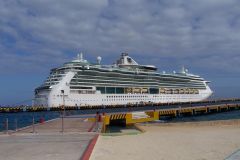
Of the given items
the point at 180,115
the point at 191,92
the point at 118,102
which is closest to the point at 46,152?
the point at 180,115

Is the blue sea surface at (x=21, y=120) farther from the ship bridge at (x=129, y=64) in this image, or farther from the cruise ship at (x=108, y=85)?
the ship bridge at (x=129, y=64)

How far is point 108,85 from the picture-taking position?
84.8 metres

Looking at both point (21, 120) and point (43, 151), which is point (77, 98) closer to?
point (21, 120)

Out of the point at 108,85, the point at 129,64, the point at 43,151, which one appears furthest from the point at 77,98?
the point at 43,151

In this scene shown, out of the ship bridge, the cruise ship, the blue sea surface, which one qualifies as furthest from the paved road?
the ship bridge

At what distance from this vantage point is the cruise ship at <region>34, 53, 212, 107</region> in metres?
78.9

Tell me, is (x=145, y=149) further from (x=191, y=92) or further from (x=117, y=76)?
(x=191, y=92)

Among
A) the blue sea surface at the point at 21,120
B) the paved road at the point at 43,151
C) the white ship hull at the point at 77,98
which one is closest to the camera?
the paved road at the point at 43,151

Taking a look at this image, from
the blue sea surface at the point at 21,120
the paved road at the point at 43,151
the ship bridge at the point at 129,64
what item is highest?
the ship bridge at the point at 129,64

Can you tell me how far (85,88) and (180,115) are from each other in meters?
27.5

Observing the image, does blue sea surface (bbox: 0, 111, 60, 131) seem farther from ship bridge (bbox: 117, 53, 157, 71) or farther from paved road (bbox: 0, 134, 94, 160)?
ship bridge (bbox: 117, 53, 157, 71)

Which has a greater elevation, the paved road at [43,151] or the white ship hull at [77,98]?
the white ship hull at [77,98]

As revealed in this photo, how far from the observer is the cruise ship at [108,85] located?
7888 cm

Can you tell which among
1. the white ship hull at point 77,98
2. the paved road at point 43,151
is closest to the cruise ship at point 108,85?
the white ship hull at point 77,98
